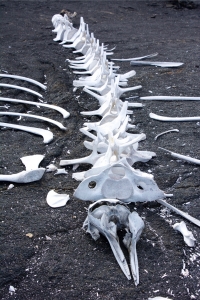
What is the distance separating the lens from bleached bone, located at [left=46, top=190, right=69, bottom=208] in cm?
268

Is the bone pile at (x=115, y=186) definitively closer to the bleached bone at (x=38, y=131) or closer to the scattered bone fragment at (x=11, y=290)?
the bleached bone at (x=38, y=131)

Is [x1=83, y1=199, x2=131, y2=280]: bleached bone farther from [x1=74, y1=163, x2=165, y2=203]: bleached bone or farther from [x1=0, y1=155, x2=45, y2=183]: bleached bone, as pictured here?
[x1=0, y1=155, x2=45, y2=183]: bleached bone

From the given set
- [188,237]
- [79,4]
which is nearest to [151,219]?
[188,237]

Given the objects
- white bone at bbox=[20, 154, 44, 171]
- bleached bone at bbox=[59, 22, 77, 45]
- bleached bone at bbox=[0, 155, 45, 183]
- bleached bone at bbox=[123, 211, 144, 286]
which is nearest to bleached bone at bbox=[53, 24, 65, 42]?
bleached bone at bbox=[59, 22, 77, 45]

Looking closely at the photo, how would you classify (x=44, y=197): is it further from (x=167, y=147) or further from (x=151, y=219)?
(x=167, y=147)

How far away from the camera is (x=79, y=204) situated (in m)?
2.69

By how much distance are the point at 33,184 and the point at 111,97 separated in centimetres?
120

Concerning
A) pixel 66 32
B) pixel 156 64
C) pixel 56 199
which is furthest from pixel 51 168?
pixel 66 32

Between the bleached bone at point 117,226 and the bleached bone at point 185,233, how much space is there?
0.29 m

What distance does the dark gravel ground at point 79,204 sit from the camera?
81.8 inches

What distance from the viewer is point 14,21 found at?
850 centimetres

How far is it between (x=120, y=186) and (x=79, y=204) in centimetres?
37

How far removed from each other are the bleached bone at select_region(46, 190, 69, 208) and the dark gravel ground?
5 cm

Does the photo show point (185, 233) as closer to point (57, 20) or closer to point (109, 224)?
point (109, 224)
